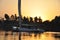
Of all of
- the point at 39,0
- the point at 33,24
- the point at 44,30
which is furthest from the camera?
the point at 39,0

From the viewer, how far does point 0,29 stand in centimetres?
1259

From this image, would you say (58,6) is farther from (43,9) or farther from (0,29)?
(0,29)

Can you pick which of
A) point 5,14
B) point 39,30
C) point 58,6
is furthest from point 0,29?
point 58,6

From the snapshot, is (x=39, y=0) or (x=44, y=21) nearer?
(x=44, y=21)

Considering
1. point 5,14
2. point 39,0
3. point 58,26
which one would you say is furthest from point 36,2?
point 58,26

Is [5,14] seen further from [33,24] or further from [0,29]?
[33,24]

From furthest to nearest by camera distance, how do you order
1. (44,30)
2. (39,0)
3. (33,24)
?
(39,0), (44,30), (33,24)

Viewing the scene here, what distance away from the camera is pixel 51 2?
12.7m

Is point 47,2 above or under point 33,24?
above

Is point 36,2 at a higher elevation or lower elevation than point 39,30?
higher

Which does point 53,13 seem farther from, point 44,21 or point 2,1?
point 2,1

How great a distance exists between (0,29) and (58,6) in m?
2.49

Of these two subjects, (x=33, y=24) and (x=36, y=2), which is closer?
(x=33, y=24)

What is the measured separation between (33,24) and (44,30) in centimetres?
103
